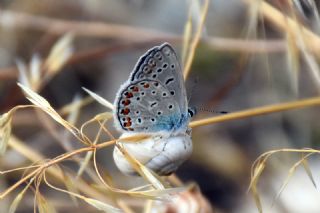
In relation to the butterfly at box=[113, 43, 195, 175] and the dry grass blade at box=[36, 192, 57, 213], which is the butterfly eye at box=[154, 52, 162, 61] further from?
the dry grass blade at box=[36, 192, 57, 213]

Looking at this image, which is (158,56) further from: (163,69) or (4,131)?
(4,131)

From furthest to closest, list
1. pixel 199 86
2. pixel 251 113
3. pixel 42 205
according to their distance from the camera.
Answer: pixel 199 86 < pixel 251 113 < pixel 42 205

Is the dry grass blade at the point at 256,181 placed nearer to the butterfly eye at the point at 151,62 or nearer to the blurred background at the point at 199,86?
the butterfly eye at the point at 151,62

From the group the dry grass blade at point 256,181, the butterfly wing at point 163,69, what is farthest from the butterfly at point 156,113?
the dry grass blade at point 256,181

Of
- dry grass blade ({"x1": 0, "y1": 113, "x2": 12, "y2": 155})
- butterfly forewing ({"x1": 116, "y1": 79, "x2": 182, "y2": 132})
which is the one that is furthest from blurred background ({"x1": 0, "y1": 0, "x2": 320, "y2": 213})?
dry grass blade ({"x1": 0, "y1": 113, "x2": 12, "y2": 155})

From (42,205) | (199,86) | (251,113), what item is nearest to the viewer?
(42,205)

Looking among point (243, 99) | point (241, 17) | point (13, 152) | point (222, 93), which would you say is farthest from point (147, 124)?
point (241, 17)

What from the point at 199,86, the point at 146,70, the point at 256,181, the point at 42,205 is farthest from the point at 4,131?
the point at 199,86
